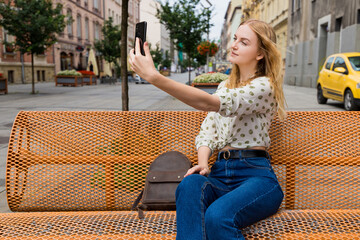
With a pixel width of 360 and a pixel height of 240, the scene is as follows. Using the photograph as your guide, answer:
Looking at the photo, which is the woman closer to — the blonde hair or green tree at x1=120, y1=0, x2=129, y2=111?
the blonde hair

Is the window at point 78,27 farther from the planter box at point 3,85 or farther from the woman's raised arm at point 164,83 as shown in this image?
the woman's raised arm at point 164,83

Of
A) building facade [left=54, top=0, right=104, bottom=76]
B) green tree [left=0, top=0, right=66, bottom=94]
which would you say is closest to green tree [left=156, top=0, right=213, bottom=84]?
green tree [left=0, top=0, right=66, bottom=94]

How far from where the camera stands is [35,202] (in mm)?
2500

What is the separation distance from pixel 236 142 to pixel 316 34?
2480cm

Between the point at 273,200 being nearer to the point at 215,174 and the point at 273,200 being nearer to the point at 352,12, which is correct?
the point at 215,174

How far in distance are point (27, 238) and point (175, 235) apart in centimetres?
73

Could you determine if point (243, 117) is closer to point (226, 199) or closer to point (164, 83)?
point (226, 199)

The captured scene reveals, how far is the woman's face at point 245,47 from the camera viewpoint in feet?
7.18

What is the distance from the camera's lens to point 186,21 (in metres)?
19.7

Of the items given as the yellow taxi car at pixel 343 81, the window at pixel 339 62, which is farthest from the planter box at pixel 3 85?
the window at pixel 339 62

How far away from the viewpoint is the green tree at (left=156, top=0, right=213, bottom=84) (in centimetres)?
1981

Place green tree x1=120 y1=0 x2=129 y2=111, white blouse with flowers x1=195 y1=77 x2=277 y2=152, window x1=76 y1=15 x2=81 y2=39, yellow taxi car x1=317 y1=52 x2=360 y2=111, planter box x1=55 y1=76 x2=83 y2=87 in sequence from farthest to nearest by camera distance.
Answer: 1. window x1=76 y1=15 x2=81 y2=39
2. planter box x1=55 y1=76 x2=83 y2=87
3. yellow taxi car x1=317 y1=52 x2=360 y2=111
4. green tree x1=120 y1=0 x2=129 y2=111
5. white blouse with flowers x1=195 y1=77 x2=277 y2=152

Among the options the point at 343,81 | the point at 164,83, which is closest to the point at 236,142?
the point at 164,83

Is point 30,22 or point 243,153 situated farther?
point 30,22
